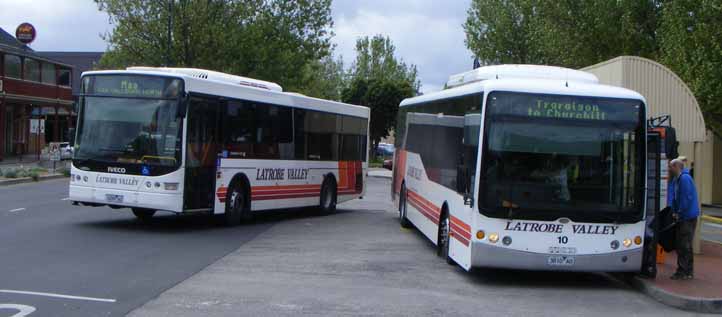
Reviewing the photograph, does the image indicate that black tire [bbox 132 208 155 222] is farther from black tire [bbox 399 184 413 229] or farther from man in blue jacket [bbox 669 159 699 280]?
man in blue jacket [bbox 669 159 699 280]

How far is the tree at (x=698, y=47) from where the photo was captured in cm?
3052

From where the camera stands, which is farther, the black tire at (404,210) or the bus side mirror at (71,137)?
the black tire at (404,210)

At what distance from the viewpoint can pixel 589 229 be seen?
37.6 ft

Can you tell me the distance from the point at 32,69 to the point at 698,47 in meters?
39.1

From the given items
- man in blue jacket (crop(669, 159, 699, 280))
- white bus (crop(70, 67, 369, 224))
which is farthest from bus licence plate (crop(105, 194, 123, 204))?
man in blue jacket (crop(669, 159, 699, 280))

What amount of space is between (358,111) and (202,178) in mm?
8457

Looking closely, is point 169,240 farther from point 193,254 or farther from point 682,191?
point 682,191

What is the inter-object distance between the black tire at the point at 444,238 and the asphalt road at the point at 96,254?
3.55 metres

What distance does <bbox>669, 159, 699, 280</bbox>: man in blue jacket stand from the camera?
38.3 feet

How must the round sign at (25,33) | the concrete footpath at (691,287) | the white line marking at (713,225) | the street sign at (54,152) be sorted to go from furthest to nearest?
the round sign at (25,33)
the street sign at (54,152)
the white line marking at (713,225)
the concrete footpath at (691,287)

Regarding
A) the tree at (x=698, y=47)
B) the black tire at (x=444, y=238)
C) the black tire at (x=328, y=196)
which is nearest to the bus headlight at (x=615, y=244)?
the black tire at (x=444, y=238)

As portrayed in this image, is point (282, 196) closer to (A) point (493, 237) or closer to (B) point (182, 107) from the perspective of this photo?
(B) point (182, 107)

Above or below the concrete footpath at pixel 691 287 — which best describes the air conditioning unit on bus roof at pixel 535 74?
above

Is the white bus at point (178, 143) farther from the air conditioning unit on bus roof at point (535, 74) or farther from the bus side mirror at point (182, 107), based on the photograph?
the air conditioning unit on bus roof at point (535, 74)
